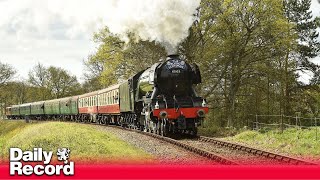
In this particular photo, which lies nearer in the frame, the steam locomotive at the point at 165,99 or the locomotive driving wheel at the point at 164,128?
the steam locomotive at the point at 165,99

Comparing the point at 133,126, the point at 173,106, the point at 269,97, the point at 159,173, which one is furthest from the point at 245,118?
the point at 159,173

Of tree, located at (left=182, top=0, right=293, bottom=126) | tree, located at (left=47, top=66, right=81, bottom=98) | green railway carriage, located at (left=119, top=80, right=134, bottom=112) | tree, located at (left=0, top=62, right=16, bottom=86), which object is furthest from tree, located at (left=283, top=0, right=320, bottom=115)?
tree, located at (left=47, top=66, right=81, bottom=98)

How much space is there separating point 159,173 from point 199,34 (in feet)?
77.7

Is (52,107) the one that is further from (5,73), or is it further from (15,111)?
(15,111)

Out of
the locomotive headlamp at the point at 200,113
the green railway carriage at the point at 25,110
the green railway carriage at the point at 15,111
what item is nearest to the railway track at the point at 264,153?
the locomotive headlamp at the point at 200,113

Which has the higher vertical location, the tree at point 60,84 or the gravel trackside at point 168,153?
the tree at point 60,84

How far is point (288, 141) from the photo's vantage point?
1628 centimetres

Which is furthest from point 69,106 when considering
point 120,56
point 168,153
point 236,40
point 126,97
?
point 168,153

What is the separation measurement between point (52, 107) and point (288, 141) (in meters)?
40.7

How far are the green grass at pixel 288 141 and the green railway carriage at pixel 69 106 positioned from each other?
2705 centimetres

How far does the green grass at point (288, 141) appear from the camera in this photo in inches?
559

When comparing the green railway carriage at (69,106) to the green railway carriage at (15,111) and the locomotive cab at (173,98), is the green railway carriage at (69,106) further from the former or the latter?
the locomotive cab at (173,98)

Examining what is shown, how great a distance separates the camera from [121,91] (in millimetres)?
26469

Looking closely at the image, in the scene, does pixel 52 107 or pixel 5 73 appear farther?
pixel 5 73
